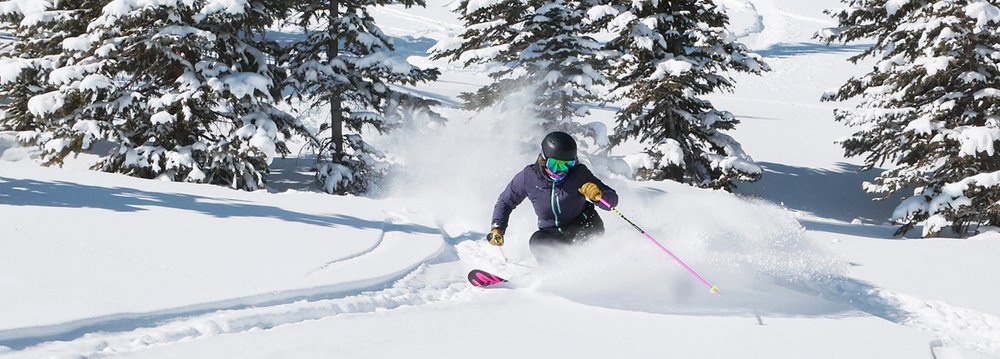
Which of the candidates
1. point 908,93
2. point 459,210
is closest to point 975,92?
point 908,93

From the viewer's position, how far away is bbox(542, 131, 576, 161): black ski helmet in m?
7.32

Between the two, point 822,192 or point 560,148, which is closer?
point 560,148

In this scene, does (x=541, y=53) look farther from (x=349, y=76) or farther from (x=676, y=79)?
(x=349, y=76)

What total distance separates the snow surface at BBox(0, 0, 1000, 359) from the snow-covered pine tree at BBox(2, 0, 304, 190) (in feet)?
3.27

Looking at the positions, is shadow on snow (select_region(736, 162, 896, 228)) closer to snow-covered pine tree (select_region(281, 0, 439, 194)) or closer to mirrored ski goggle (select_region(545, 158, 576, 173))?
snow-covered pine tree (select_region(281, 0, 439, 194))

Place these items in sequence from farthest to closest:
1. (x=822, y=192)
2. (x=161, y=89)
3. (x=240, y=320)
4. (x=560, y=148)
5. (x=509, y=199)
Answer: (x=822, y=192)
(x=161, y=89)
(x=509, y=199)
(x=560, y=148)
(x=240, y=320)

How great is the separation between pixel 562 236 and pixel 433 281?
1.44 m

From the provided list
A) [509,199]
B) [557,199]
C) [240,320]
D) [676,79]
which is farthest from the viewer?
[676,79]

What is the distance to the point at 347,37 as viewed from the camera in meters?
17.4

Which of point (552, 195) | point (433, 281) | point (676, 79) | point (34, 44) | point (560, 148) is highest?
point (34, 44)

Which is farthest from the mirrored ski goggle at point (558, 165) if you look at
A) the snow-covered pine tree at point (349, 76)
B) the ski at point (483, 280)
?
the snow-covered pine tree at point (349, 76)

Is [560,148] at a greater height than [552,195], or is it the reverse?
[560,148]

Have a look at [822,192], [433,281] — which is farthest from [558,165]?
[822,192]

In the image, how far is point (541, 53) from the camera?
694 inches
